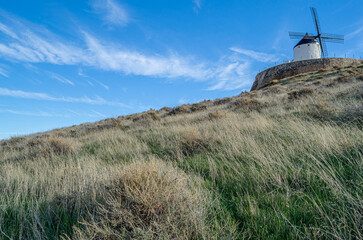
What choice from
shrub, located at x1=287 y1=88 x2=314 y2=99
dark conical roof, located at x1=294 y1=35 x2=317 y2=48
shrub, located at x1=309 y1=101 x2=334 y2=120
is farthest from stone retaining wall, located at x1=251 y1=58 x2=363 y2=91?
shrub, located at x1=309 y1=101 x2=334 y2=120

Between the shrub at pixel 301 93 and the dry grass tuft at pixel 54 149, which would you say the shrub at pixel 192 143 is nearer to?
the dry grass tuft at pixel 54 149

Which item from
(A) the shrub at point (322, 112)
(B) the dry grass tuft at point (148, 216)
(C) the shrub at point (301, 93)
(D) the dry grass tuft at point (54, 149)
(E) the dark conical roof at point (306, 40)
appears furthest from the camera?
(E) the dark conical roof at point (306, 40)

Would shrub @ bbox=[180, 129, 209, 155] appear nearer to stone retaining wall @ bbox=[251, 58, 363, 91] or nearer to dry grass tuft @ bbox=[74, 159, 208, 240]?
dry grass tuft @ bbox=[74, 159, 208, 240]

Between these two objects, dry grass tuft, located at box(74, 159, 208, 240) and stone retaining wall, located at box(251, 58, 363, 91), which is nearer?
dry grass tuft, located at box(74, 159, 208, 240)

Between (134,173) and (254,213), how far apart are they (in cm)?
143

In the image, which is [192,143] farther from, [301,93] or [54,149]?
[301,93]

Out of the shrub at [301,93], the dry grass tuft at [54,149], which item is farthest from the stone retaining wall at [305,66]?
the dry grass tuft at [54,149]

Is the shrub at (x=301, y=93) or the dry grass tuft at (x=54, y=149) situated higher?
the shrub at (x=301, y=93)

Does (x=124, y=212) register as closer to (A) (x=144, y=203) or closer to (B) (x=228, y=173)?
(A) (x=144, y=203)

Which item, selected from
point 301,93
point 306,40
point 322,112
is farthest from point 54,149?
point 306,40

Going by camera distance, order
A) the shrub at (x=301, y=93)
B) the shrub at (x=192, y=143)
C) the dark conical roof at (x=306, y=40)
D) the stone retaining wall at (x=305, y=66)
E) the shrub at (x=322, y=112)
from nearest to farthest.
→ the shrub at (x=192, y=143)
the shrub at (x=322, y=112)
the shrub at (x=301, y=93)
the stone retaining wall at (x=305, y=66)
the dark conical roof at (x=306, y=40)

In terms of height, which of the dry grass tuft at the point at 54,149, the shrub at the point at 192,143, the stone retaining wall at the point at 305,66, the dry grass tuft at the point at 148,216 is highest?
the stone retaining wall at the point at 305,66

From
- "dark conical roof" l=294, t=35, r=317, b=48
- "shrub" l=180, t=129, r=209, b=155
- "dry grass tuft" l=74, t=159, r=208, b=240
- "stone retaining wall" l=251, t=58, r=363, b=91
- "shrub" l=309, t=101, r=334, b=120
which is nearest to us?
"dry grass tuft" l=74, t=159, r=208, b=240

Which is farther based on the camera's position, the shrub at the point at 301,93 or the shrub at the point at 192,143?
the shrub at the point at 301,93
